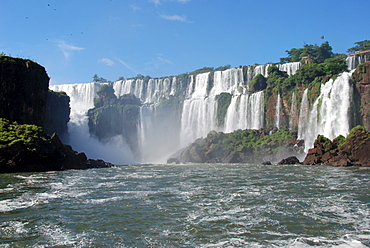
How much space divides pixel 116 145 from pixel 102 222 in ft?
239

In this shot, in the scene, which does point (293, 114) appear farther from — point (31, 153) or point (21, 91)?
point (31, 153)

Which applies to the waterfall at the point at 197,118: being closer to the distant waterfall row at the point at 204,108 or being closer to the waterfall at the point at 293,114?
the distant waterfall row at the point at 204,108

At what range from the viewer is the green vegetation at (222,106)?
240ft

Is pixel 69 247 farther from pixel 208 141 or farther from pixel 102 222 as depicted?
pixel 208 141

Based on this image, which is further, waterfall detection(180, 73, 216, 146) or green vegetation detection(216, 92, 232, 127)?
waterfall detection(180, 73, 216, 146)

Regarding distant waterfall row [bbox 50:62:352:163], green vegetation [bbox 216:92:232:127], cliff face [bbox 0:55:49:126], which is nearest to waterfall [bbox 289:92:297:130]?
distant waterfall row [bbox 50:62:352:163]

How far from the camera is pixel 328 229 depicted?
1055 centimetres

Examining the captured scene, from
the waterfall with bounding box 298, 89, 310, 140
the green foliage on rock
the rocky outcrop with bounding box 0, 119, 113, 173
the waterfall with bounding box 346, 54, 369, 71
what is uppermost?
the waterfall with bounding box 346, 54, 369, 71

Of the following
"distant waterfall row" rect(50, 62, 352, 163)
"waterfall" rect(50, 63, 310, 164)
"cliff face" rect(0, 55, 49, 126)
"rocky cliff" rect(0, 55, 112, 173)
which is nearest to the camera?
"rocky cliff" rect(0, 55, 112, 173)

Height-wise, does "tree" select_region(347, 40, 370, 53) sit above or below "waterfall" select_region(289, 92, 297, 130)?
above

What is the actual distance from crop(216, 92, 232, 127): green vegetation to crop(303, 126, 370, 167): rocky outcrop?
31.5m

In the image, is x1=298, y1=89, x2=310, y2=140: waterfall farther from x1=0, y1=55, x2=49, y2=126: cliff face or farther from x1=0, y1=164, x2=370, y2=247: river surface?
x1=0, y1=164, x2=370, y2=247: river surface

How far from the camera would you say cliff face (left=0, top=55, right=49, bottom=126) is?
132ft

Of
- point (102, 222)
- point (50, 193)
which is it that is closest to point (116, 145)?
point (50, 193)
